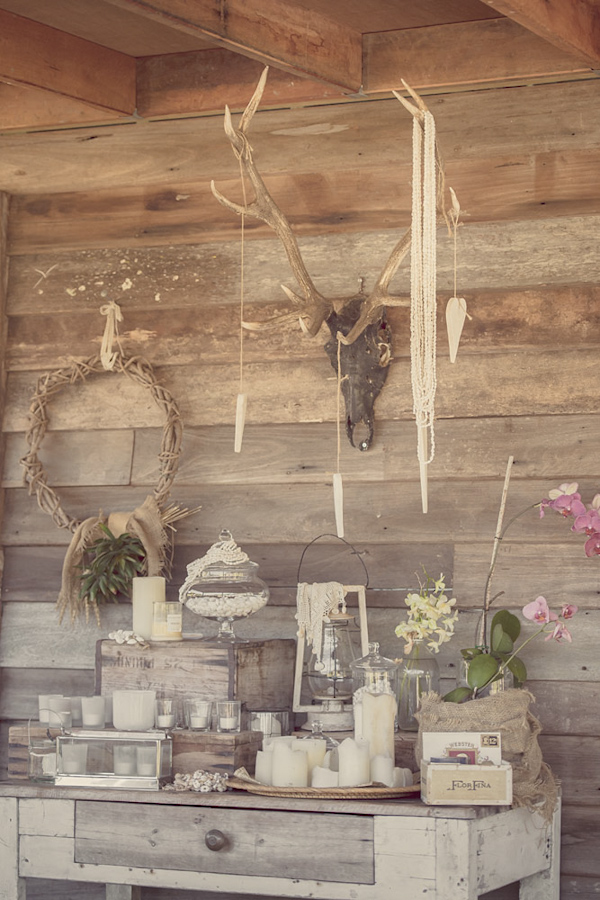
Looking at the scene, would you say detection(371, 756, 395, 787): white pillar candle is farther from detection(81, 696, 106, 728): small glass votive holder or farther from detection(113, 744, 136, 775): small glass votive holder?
detection(81, 696, 106, 728): small glass votive holder

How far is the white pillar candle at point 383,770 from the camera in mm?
2818

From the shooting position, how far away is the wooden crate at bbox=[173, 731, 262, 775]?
9.55 ft

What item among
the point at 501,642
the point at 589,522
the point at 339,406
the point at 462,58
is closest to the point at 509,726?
the point at 501,642

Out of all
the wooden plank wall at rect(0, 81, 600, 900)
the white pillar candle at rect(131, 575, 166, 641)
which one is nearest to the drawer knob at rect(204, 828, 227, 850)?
the white pillar candle at rect(131, 575, 166, 641)

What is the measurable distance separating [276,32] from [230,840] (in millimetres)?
1796

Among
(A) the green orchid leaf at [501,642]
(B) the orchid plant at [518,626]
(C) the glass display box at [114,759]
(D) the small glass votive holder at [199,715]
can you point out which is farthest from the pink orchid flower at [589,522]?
(C) the glass display box at [114,759]

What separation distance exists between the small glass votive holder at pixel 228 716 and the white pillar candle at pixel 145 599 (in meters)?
0.32

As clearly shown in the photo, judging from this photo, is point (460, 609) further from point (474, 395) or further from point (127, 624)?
point (127, 624)

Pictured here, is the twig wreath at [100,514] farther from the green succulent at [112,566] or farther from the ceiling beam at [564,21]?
the ceiling beam at [564,21]

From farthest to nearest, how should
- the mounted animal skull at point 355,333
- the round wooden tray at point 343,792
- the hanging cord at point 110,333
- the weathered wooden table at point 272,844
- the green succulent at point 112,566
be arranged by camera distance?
the hanging cord at point 110,333, the green succulent at point 112,566, the mounted animal skull at point 355,333, the round wooden tray at point 343,792, the weathered wooden table at point 272,844

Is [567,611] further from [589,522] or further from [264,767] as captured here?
[264,767]

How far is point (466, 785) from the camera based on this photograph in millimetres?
2693

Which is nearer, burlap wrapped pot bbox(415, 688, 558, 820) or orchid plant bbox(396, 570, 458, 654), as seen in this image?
burlap wrapped pot bbox(415, 688, 558, 820)

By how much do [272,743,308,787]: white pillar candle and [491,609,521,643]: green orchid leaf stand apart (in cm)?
60
